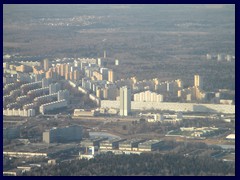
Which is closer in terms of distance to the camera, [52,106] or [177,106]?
[177,106]

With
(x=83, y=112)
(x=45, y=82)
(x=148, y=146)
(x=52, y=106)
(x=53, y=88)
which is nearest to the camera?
(x=148, y=146)

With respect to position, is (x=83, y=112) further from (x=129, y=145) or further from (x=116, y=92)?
(x=129, y=145)

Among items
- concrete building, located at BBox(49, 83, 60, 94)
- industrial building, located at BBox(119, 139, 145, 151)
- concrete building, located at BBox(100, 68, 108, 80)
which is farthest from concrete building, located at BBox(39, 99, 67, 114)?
industrial building, located at BBox(119, 139, 145, 151)

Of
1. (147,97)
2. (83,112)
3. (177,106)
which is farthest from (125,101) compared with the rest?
(147,97)

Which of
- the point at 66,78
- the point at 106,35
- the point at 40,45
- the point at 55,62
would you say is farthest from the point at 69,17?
the point at 66,78

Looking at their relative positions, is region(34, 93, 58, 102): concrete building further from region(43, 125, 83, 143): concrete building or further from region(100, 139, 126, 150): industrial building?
region(100, 139, 126, 150): industrial building

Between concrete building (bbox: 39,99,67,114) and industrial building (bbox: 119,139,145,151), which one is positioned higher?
concrete building (bbox: 39,99,67,114)

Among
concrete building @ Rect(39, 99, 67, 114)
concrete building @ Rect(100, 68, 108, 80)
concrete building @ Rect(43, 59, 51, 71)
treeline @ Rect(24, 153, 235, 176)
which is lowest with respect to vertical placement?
treeline @ Rect(24, 153, 235, 176)
